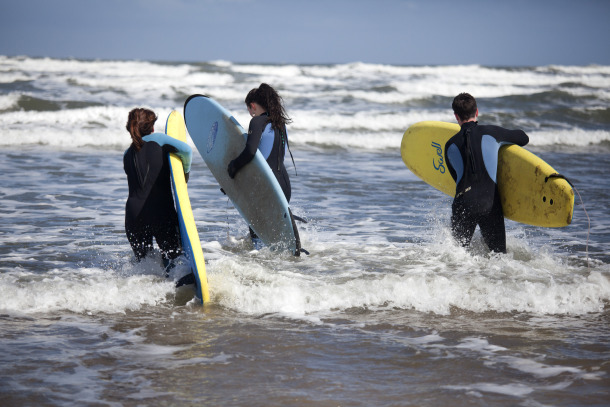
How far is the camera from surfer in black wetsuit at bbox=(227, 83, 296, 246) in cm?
521

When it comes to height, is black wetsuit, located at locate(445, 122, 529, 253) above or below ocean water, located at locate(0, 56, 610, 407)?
above

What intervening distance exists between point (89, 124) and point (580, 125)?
44.1 feet

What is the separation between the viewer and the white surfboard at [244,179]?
17.4ft

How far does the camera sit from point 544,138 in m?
15.2

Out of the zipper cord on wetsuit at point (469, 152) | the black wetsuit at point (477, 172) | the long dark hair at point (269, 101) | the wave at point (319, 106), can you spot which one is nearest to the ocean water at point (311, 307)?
the black wetsuit at point (477, 172)

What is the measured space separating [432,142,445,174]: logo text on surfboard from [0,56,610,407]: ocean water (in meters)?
0.61

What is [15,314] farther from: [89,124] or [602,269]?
[89,124]

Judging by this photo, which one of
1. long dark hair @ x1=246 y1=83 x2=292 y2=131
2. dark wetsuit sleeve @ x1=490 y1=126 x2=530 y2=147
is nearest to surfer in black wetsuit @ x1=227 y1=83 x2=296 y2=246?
long dark hair @ x1=246 y1=83 x2=292 y2=131

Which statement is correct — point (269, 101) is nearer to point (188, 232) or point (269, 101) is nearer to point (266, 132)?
point (266, 132)

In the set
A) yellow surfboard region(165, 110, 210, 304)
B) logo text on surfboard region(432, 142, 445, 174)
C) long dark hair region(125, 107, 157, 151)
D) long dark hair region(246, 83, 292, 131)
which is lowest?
yellow surfboard region(165, 110, 210, 304)

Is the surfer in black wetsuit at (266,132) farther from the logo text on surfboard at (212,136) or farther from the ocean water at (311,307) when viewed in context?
the ocean water at (311,307)

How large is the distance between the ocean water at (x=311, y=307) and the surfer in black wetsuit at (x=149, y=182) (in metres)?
0.35

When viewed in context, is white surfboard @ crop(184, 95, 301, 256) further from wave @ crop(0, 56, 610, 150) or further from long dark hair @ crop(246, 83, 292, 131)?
wave @ crop(0, 56, 610, 150)

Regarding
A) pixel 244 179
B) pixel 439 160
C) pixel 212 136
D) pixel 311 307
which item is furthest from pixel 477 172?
pixel 212 136
